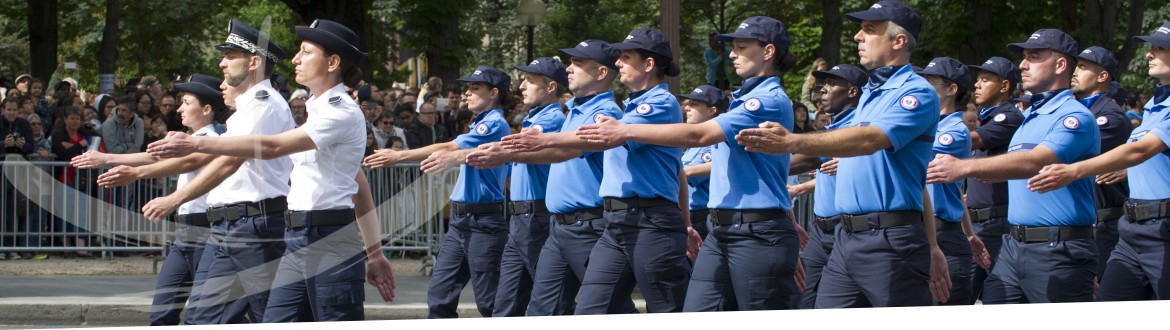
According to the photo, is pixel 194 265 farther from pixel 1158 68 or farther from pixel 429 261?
pixel 429 261

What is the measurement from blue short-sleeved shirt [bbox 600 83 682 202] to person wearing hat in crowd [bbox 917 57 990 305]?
1.31 m

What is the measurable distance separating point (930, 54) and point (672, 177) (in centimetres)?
1844

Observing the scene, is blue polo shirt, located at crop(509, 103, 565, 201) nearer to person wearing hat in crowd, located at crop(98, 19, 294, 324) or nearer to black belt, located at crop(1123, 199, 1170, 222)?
person wearing hat in crowd, located at crop(98, 19, 294, 324)

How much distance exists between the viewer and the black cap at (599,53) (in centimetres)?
848

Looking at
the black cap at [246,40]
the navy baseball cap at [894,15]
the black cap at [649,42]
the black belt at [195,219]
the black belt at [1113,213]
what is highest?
the navy baseball cap at [894,15]

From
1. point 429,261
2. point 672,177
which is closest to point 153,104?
point 429,261

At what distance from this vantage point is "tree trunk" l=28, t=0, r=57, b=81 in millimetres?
24484

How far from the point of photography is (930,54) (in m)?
25.5

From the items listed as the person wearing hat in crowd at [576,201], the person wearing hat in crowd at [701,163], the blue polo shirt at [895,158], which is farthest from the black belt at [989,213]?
the blue polo shirt at [895,158]

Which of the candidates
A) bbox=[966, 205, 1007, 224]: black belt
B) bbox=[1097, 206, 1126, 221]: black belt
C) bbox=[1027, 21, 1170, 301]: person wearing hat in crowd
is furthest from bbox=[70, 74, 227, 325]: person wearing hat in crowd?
bbox=[1097, 206, 1126, 221]: black belt

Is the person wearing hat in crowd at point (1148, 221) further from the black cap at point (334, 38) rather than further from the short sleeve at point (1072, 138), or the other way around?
the black cap at point (334, 38)

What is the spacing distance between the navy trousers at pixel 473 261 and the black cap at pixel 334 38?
3.04 metres

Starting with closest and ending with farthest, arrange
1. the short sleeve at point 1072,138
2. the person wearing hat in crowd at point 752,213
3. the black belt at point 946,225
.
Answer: the person wearing hat in crowd at point 752,213
the short sleeve at point 1072,138
the black belt at point 946,225

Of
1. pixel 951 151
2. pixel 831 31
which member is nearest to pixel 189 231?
pixel 951 151
